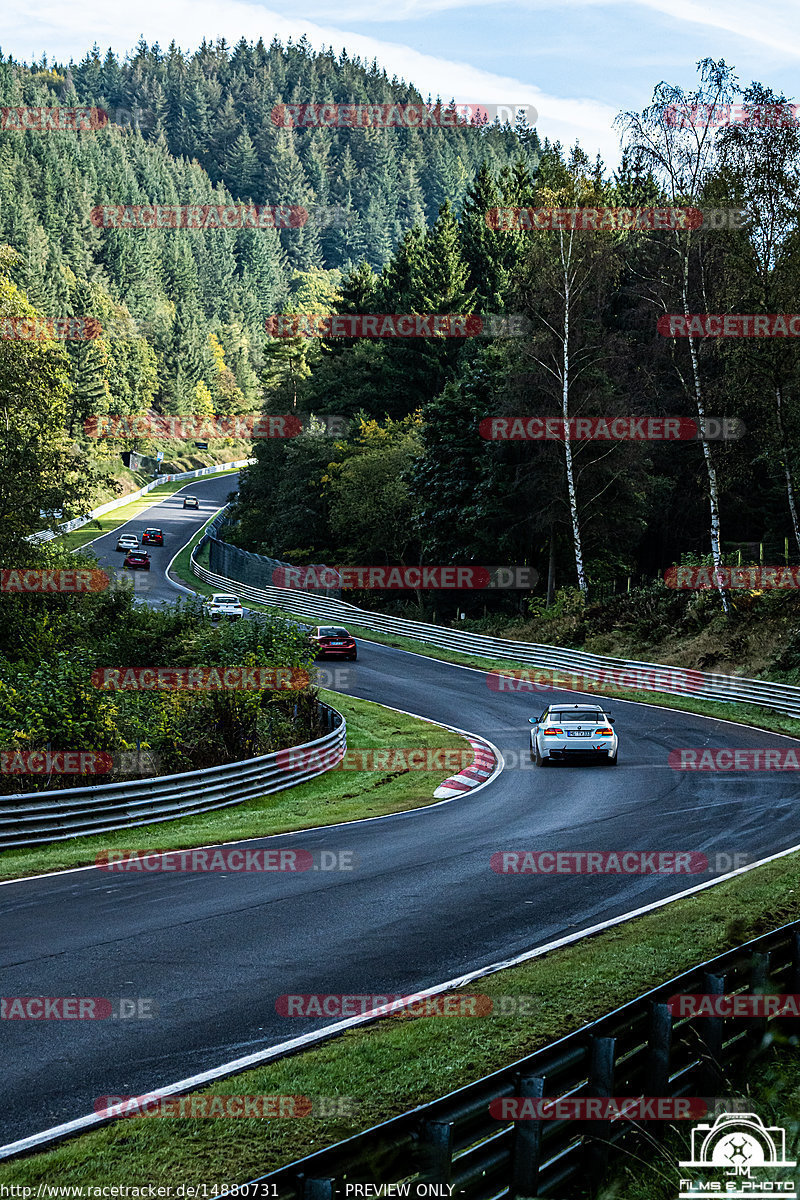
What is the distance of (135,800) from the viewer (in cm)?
1836

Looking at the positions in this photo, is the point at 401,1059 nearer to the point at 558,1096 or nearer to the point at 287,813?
the point at 558,1096

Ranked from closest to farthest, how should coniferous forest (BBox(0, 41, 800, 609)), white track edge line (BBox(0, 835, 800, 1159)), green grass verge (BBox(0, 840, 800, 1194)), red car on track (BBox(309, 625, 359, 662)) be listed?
green grass verge (BBox(0, 840, 800, 1194)) → white track edge line (BBox(0, 835, 800, 1159)) → coniferous forest (BBox(0, 41, 800, 609)) → red car on track (BBox(309, 625, 359, 662))

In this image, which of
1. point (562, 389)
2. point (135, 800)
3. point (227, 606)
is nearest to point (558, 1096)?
point (135, 800)

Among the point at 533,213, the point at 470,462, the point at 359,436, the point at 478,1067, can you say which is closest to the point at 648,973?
the point at 478,1067

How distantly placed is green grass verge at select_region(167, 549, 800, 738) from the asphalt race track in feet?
24.9

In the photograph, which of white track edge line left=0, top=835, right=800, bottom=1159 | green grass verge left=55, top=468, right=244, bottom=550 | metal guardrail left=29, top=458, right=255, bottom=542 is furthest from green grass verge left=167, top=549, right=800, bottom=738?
metal guardrail left=29, top=458, right=255, bottom=542

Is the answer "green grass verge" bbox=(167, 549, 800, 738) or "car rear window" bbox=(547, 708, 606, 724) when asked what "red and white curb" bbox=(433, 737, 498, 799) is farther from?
"green grass verge" bbox=(167, 549, 800, 738)

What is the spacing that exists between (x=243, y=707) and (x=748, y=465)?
67.8ft

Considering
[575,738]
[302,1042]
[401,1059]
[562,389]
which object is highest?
[562,389]

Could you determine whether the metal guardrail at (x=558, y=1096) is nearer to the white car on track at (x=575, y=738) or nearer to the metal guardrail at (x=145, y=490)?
the white car on track at (x=575, y=738)

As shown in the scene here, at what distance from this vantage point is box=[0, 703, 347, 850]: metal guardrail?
1659cm

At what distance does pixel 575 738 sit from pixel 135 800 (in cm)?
948

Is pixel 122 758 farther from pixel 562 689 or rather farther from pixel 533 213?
pixel 533 213

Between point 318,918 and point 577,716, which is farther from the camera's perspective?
point 577,716
